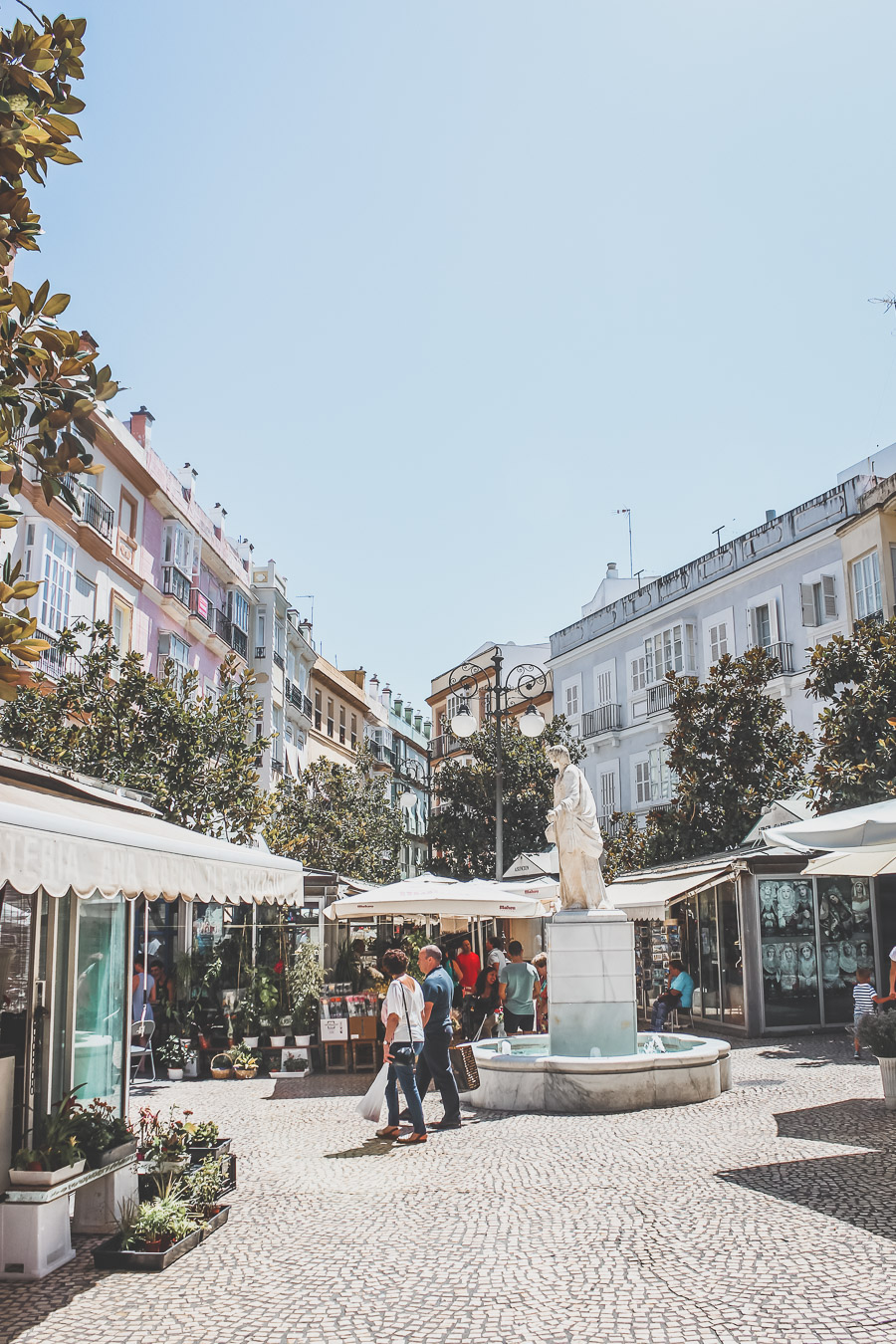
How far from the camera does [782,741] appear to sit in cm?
2498

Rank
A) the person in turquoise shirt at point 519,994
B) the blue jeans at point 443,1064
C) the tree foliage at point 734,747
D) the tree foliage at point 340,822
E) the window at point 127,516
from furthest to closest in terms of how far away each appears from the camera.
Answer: the tree foliage at point 340,822, the window at point 127,516, the tree foliage at point 734,747, the person in turquoise shirt at point 519,994, the blue jeans at point 443,1064

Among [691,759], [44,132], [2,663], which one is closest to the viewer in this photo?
[2,663]

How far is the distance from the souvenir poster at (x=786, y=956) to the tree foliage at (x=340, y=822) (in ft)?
60.0

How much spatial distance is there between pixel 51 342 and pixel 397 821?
132ft

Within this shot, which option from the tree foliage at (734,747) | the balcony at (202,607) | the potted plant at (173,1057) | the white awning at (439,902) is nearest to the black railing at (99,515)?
the balcony at (202,607)

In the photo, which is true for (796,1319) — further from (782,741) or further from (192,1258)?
(782,741)

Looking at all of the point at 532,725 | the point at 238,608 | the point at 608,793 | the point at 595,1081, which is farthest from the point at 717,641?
the point at 595,1081

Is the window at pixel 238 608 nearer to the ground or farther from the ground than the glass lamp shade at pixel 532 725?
farther from the ground

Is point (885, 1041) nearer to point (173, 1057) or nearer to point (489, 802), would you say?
point (173, 1057)

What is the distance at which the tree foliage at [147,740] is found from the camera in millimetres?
19234

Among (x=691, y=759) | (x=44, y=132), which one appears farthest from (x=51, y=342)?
(x=691, y=759)

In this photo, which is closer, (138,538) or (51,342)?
(51,342)

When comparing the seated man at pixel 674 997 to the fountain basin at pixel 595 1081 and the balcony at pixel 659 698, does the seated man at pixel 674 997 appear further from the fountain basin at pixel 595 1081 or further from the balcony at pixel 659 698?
the balcony at pixel 659 698

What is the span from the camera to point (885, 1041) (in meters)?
10.7
